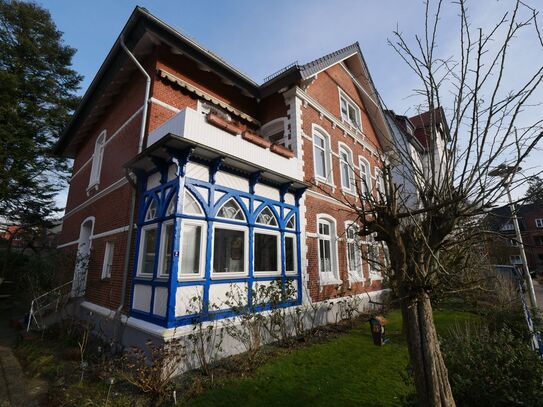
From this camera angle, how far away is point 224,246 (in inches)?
279

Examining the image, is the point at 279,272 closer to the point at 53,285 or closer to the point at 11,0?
the point at 53,285

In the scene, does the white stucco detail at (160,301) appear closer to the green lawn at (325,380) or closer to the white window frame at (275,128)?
the green lawn at (325,380)

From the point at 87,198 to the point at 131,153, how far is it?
4902 millimetres

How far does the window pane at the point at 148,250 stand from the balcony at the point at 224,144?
216 cm

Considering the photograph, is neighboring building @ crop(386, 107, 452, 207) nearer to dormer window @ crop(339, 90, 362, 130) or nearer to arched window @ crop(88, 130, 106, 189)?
dormer window @ crop(339, 90, 362, 130)

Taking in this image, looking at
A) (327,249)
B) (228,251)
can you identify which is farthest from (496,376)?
(327,249)

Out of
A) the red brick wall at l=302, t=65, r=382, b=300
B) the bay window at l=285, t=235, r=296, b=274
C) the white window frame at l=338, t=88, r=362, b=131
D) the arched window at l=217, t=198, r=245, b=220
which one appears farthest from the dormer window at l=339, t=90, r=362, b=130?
the arched window at l=217, t=198, r=245, b=220

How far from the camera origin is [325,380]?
5352 mm

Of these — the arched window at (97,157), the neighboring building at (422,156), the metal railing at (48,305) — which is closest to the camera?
the neighboring building at (422,156)

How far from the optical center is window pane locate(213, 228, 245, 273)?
22.6 ft

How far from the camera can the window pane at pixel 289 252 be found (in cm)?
872

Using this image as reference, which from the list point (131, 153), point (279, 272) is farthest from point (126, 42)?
point (279, 272)

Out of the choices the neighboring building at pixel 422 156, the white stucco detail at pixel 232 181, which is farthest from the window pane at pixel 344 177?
the neighboring building at pixel 422 156

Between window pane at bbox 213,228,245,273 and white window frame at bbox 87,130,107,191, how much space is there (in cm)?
713
